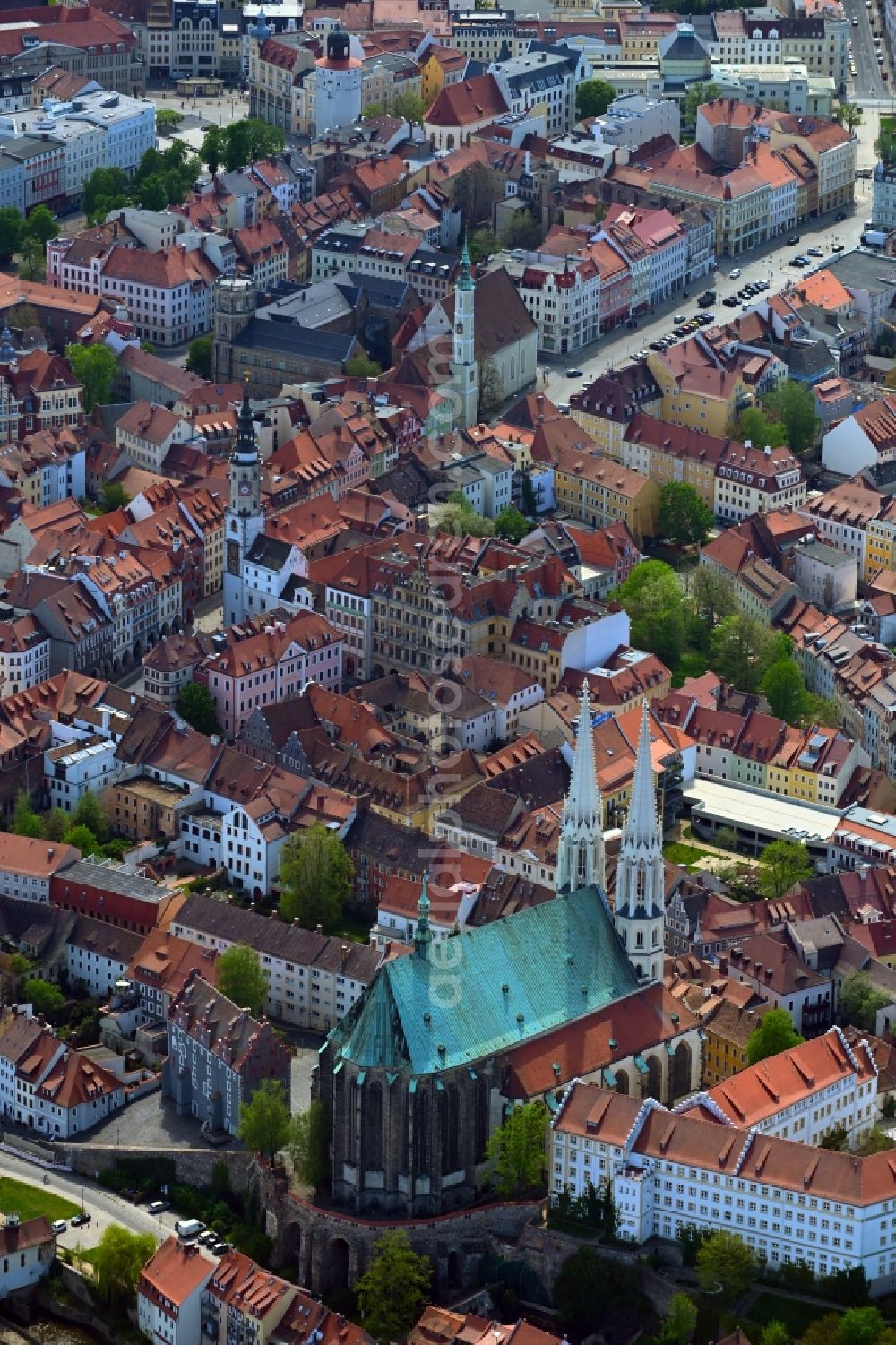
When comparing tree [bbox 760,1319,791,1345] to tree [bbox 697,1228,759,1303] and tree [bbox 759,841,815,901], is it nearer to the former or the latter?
tree [bbox 697,1228,759,1303]

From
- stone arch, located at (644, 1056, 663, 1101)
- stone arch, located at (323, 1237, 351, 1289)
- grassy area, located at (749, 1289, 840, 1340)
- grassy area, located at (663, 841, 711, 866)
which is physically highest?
stone arch, located at (644, 1056, 663, 1101)

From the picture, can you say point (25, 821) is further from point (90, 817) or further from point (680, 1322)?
point (680, 1322)

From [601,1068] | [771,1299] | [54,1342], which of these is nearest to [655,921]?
[601,1068]

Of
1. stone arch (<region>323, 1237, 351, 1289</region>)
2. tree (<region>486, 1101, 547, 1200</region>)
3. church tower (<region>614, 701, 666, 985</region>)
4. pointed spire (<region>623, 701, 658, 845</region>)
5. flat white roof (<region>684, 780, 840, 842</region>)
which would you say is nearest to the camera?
tree (<region>486, 1101, 547, 1200</region>)

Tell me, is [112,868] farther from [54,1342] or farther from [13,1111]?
[54,1342]

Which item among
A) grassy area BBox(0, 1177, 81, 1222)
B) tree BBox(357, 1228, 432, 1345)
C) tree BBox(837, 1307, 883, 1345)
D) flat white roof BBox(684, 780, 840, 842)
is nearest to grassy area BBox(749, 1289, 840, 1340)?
tree BBox(837, 1307, 883, 1345)

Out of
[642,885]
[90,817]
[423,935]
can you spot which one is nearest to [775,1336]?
[423,935]

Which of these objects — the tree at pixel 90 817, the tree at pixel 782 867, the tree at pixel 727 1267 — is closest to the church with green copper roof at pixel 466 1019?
the tree at pixel 727 1267
